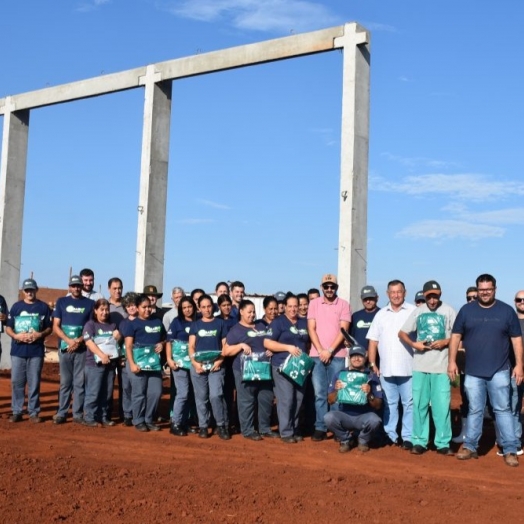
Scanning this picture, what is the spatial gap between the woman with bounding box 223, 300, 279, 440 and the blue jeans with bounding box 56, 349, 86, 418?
2.14 meters

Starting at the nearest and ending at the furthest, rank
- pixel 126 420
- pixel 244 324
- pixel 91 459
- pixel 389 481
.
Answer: pixel 389 481 → pixel 91 459 → pixel 244 324 → pixel 126 420

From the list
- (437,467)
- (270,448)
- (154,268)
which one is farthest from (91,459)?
(154,268)

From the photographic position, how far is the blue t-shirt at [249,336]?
32.6 ft

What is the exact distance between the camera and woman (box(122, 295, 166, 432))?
10328mm

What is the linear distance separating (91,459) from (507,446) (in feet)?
14.8

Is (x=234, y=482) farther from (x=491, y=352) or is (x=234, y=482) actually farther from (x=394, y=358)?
(x=491, y=352)

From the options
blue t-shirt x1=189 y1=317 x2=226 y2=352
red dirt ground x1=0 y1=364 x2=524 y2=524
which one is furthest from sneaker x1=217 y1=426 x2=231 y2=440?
blue t-shirt x1=189 y1=317 x2=226 y2=352

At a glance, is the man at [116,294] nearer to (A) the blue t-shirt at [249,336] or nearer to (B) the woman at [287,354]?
(A) the blue t-shirt at [249,336]

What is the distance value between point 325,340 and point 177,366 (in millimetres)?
1967

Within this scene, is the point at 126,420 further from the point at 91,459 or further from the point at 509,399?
the point at 509,399

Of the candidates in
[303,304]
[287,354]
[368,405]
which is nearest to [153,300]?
[303,304]

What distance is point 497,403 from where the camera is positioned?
868 cm

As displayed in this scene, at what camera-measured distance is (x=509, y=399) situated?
8.70 metres

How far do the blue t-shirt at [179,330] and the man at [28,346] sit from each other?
1.86 meters
